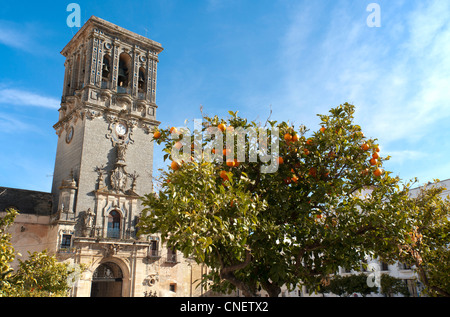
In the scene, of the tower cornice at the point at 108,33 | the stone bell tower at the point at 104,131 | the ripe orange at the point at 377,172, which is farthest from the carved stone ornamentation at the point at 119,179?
the ripe orange at the point at 377,172

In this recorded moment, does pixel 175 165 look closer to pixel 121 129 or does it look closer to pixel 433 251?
pixel 433 251

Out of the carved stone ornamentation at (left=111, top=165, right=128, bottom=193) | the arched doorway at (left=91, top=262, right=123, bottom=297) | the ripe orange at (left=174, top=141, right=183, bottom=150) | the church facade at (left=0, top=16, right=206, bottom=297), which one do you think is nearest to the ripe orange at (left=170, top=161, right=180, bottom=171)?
the ripe orange at (left=174, top=141, right=183, bottom=150)

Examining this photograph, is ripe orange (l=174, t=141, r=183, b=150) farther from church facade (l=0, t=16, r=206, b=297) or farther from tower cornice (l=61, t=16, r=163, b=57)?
tower cornice (l=61, t=16, r=163, b=57)

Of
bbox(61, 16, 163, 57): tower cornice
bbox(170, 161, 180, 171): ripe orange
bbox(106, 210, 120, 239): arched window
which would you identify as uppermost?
bbox(61, 16, 163, 57): tower cornice

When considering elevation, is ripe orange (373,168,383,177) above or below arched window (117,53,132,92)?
below

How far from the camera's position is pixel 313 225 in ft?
22.7

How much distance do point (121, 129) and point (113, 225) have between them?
27.7 ft

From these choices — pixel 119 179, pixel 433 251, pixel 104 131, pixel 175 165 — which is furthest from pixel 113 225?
pixel 175 165

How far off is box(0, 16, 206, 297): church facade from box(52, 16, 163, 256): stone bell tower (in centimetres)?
8

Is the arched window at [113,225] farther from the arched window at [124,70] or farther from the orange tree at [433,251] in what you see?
the orange tree at [433,251]

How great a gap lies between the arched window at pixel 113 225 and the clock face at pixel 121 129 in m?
6.93

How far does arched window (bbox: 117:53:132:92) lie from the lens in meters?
34.4

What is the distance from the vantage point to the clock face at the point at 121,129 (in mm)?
31594
